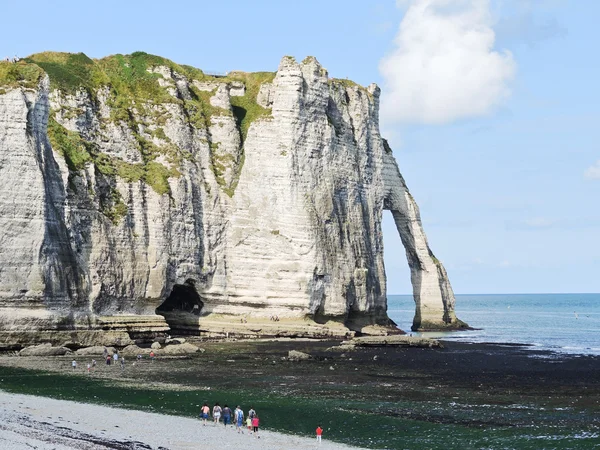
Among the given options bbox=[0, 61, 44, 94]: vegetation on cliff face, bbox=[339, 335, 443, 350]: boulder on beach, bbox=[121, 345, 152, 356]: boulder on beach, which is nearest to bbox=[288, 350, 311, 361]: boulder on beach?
bbox=[121, 345, 152, 356]: boulder on beach

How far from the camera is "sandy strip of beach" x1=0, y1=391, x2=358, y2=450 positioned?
29781mm

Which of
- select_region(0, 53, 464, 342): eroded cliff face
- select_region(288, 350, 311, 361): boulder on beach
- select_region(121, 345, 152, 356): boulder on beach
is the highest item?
select_region(0, 53, 464, 342): eroded cliff face

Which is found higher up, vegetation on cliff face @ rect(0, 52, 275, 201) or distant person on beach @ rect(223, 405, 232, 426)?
vegetation on cliff face @ rect(0, 52, 275, 201)

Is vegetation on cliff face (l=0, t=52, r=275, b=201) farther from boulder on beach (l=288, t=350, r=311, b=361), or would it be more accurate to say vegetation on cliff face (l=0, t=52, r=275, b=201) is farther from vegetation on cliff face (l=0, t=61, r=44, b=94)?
boulder on beach (l=288, t=350, r=311, b=361)

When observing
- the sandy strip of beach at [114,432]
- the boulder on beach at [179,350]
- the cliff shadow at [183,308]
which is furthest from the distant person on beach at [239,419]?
the cliff shadow at [183,308]

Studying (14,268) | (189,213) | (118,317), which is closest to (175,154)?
(189,213)

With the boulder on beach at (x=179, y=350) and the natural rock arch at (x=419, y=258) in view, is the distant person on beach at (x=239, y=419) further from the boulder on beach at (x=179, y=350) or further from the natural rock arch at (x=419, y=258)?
the natural rock arch at (x=419, y=258)

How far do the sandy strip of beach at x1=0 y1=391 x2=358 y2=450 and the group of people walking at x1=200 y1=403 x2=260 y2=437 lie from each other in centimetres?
31

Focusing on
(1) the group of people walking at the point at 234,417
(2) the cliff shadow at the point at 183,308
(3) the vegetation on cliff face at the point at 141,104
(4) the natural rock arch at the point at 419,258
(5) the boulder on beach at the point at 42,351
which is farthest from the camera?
(4) the natural rock arch at the point at 419,258

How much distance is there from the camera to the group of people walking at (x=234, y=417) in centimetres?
3294

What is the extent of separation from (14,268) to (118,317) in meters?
12.4

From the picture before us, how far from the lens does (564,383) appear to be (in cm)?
4772

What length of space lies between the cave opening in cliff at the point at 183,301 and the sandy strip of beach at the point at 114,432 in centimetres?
4420

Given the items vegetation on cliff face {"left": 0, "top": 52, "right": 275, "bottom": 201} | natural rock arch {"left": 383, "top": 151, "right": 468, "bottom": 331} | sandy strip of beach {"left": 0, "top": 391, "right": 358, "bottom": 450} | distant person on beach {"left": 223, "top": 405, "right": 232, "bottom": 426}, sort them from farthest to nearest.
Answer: natural rock arch {"left": 383, "top": 151, "right": 468, "bottom": 331}
vegetation on cliff face {"left": 0, "top": 52, "right": 275, "bottom": 201}
distant person on beach {"left": 223, "top": 405, "right": 232, "bottom": 426}
sandy strip of beach {"left": 0, "top": 391, "right": 358, "bottom": 450}
